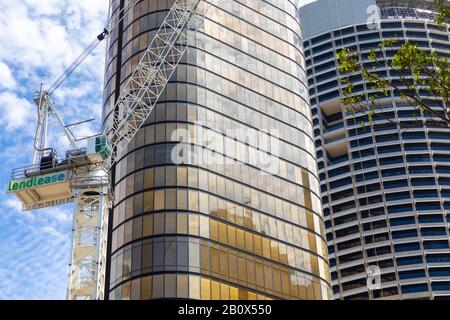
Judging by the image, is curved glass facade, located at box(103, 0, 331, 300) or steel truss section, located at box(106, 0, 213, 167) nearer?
curved glass facade, located at box(103, 0, 331, 300)

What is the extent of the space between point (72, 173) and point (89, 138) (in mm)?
4797

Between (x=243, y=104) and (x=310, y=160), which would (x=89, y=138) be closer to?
(x=243, y=104)

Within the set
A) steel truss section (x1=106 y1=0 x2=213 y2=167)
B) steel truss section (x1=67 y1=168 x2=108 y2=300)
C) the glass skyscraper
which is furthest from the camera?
Answer: the glass skyscraper

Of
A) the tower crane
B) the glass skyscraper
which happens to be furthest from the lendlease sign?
the glass skyscraper

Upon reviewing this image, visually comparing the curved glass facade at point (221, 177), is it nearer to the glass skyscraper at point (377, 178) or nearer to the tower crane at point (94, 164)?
the tower crane at point (94, 164)

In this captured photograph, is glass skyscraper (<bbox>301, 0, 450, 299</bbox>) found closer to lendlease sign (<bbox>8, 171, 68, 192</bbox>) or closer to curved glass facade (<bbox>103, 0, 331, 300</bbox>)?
curved glass facade (<bbox>103, 0, 331, 300</bbox>)

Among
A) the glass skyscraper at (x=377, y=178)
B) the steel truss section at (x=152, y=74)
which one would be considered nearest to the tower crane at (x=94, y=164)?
the steel truss section at (x=152, y=74)

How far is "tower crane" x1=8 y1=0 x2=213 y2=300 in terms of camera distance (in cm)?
7019

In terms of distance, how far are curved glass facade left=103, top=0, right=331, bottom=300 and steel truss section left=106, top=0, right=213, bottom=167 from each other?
1426 mm

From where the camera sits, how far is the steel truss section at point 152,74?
8469 cm

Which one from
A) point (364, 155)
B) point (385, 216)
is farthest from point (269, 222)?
point (364, 155)

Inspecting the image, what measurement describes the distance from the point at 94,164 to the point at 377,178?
99.3 m

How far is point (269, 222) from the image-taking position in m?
86.4

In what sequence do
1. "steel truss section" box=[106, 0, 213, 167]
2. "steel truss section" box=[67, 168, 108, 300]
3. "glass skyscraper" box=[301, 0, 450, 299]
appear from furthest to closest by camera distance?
"glass skyscraper" box=[301, 0, 450, 299], "steel truss section" box=[106, 0, 213, 167], "steel truss section" box=[67, 168, 108, 300]
